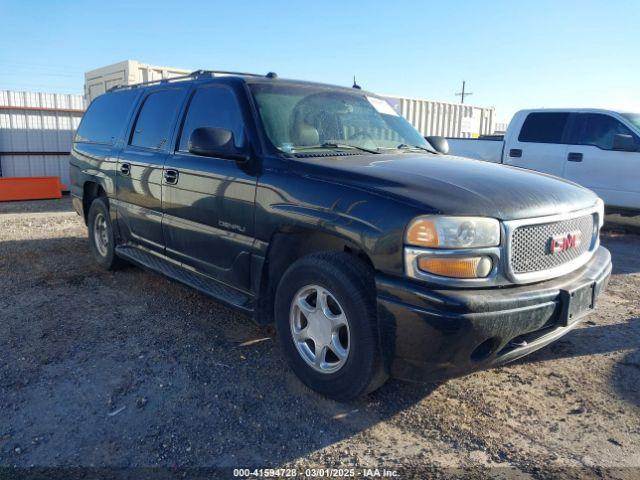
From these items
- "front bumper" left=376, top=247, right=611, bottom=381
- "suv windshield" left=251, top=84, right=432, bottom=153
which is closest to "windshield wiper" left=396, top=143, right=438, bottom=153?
"suv windshield" left=251, top=84, right=432, bottom=153

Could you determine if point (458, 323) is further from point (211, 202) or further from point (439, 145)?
point (439, 145)

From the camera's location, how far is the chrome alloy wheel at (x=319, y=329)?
9.85ft

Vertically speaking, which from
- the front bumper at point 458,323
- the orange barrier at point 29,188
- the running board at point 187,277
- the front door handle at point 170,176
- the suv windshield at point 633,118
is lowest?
the orange barrier at point 29,188

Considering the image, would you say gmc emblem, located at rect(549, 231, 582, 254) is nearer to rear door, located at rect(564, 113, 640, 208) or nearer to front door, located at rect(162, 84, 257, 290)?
front door, located at rect(162, 84, 257, 290)

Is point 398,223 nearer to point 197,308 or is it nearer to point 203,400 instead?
point 203,400

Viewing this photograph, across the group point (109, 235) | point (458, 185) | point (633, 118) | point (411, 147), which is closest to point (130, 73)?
point (109, 235)

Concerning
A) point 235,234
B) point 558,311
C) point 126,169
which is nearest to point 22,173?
point 126,169

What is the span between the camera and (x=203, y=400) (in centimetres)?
312

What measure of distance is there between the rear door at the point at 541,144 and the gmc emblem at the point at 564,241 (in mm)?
6213

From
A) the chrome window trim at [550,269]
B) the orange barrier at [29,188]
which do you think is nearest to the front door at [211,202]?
the chrome window trim at [550,269]

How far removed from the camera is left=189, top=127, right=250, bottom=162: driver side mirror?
11.2 feet

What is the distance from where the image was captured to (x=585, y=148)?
8594mm

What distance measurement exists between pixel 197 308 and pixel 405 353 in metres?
2.51

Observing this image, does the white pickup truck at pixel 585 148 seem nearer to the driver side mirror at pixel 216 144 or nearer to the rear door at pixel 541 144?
the rear door at pixel 541 144
